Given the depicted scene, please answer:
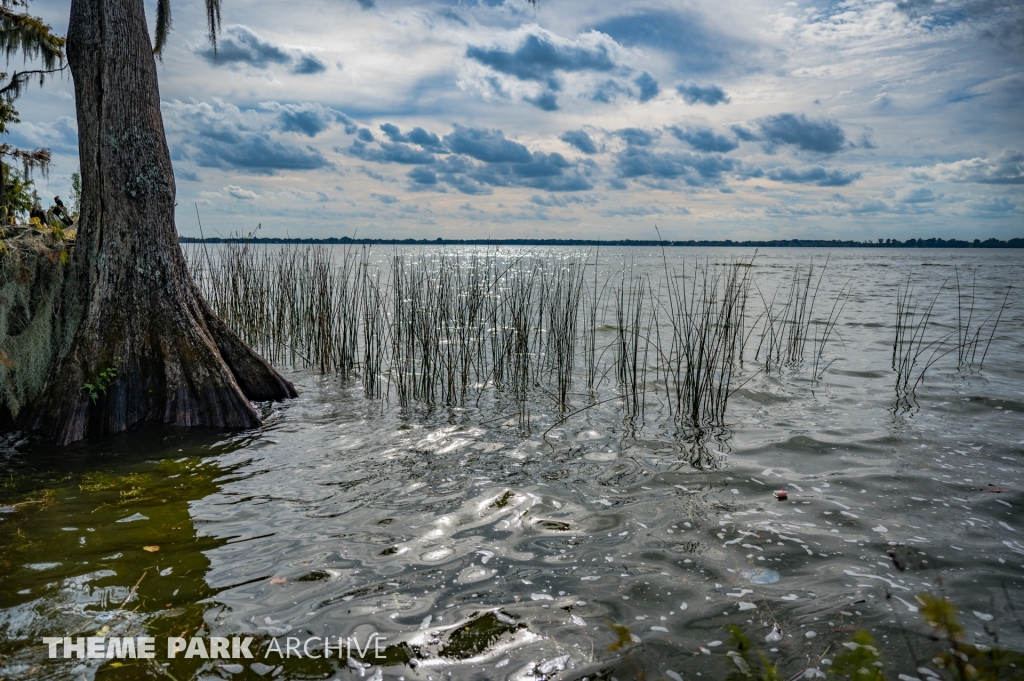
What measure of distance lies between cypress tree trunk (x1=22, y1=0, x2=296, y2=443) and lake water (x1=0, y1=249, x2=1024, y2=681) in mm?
246

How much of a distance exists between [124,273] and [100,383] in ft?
2.68

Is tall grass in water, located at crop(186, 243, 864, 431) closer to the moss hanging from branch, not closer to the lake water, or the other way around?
the lake water

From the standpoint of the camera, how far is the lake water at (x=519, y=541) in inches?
79.5

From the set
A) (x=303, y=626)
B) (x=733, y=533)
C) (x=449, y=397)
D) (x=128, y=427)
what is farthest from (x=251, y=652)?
(x=449, y=397)

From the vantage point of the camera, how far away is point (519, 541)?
2744mm

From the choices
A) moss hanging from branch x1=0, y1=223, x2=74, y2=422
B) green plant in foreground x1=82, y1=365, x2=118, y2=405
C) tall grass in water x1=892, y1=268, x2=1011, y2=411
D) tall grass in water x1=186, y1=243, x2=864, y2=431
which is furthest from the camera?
tall grass in water x1=892, y1=268, x2=1011, y2=411

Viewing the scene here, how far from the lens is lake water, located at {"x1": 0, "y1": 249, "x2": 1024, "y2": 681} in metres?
2.02

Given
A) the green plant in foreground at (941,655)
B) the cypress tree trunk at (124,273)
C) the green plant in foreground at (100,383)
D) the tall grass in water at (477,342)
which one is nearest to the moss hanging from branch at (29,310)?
the cypress tree trunk at (124,273)

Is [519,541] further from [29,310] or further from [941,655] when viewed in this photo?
[29,310]

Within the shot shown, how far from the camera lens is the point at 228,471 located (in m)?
3.60

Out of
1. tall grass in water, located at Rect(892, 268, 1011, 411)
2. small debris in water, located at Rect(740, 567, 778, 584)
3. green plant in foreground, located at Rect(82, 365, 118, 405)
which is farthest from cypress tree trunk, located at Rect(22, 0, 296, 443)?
tall grass in water, located at Rect(892, 268, 1011, 411)

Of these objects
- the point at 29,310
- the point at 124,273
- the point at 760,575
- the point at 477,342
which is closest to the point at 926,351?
the point at 477,342

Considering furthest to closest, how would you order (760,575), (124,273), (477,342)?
1. (477,342)
2. (124,273)
3. (760,575)

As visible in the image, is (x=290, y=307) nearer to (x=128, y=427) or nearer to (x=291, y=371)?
(x=291, y=371)
